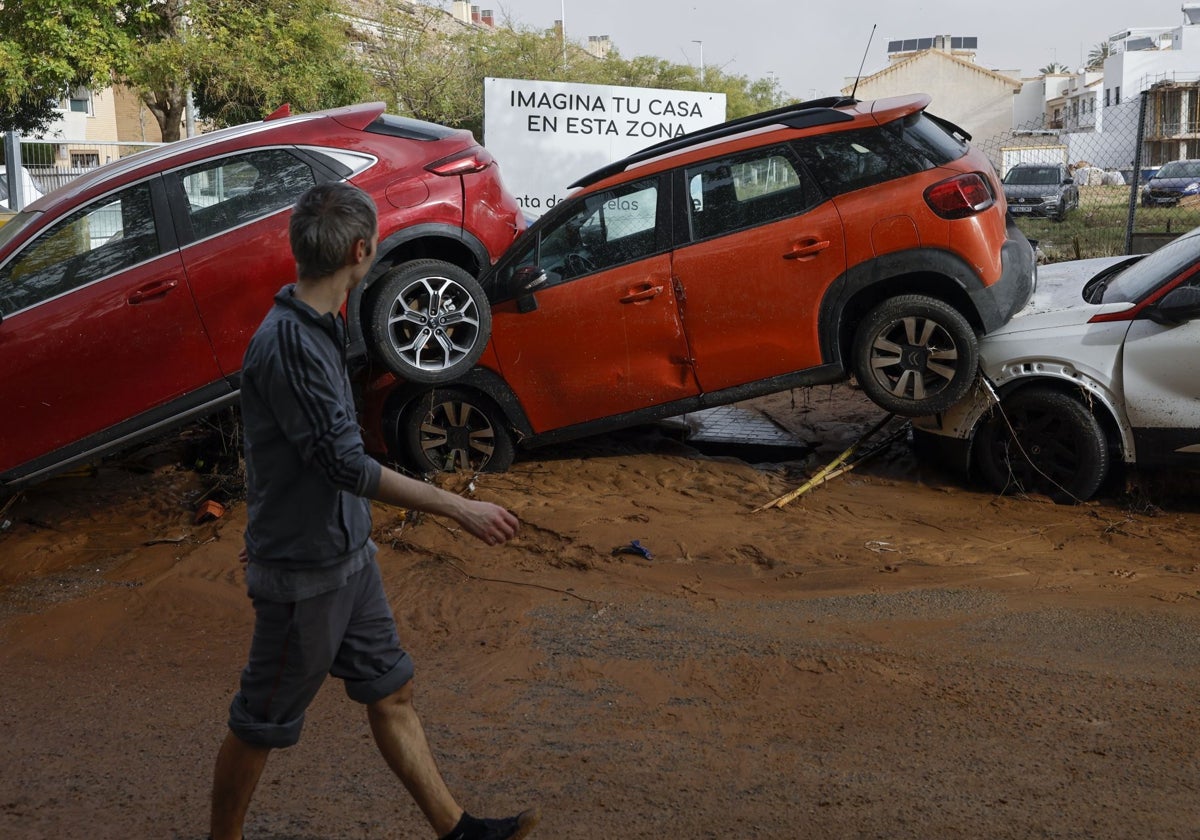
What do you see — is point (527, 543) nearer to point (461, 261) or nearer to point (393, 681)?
point (461, 261)

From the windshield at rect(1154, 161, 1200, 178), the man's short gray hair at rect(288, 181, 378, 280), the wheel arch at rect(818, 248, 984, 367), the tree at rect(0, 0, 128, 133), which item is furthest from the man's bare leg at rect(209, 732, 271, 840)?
the windshield at rect(1154, 161, 1200, 178)

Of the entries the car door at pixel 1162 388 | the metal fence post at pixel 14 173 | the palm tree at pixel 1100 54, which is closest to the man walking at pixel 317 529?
the car door at pixel 1162 388

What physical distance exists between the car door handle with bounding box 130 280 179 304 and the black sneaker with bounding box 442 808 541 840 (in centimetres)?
456

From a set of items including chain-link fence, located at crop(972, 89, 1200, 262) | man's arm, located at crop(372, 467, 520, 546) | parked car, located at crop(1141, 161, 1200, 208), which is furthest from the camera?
parked car, located at crop(1141, 161, 1200, 208)

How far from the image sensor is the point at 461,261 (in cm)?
768

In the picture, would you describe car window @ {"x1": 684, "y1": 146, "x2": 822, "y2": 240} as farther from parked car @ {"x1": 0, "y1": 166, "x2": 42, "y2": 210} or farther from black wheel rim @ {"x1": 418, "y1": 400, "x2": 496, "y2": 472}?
parked car @ {"x1": 0, "y1": 166, "x2": 42, "y2": 210}

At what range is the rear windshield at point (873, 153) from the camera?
699 centimetres

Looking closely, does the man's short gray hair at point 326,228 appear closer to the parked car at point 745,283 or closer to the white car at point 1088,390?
the parked car at point 745,283

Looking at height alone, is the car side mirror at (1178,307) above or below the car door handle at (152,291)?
below

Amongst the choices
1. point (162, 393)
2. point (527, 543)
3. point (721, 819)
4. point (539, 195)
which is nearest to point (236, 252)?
point (162, 393)

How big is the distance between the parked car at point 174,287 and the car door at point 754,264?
1.34 meters

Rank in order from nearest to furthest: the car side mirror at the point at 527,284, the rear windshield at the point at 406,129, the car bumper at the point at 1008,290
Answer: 1. the car bumper at the point at 1008,290
2. the car side mirror at the point at 527,284
3. the rear windshield at the point at 406,129

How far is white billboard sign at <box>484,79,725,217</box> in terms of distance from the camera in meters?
14.1

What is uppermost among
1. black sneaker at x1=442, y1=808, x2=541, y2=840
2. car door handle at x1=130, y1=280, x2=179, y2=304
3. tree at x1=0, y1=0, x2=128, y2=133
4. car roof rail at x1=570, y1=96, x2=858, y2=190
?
tree at x1=0, y1=0, x2=128, y2=133
